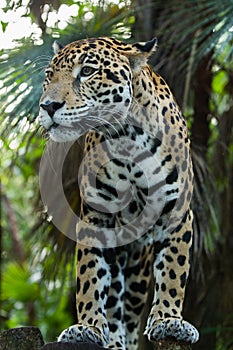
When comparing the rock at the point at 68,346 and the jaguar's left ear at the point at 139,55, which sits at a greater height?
the jaguar's left ear at the point at 139,55

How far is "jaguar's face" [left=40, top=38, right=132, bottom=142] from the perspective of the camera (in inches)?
186

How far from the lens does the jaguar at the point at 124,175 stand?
16.0 ft

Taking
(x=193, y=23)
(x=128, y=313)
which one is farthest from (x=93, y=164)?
(x=193, y=23)

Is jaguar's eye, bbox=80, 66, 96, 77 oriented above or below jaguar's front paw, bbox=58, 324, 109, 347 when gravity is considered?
above

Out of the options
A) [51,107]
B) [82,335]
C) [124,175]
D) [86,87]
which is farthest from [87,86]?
[82,335]

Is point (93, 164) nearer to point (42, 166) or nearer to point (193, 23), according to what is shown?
point (42, 166)

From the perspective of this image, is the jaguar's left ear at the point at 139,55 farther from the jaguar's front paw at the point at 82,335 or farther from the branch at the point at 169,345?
the branch at the point at 169,345

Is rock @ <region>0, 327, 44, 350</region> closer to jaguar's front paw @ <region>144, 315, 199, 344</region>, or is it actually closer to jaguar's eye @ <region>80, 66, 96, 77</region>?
jaguar's front paw @ <region>144, 315, 199, 344</region>

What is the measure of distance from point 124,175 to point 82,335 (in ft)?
3.18

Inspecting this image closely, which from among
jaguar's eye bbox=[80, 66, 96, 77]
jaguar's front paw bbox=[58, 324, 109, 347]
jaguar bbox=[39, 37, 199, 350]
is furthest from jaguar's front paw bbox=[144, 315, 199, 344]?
jaguar's eye bbox=[80, 66, 96, 77]

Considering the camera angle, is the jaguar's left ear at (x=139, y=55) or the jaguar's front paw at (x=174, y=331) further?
the jaguar's left ear at (x=139, y=55)

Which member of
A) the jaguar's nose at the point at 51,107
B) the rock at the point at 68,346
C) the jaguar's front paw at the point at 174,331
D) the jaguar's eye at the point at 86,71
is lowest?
the jaguar's front paw at the point at 174,331

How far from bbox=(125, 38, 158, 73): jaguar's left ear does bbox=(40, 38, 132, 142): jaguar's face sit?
0.06 metres

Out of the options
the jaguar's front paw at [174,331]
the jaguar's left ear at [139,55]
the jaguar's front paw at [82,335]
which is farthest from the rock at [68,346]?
the jaguar's left ear at [139,55]
